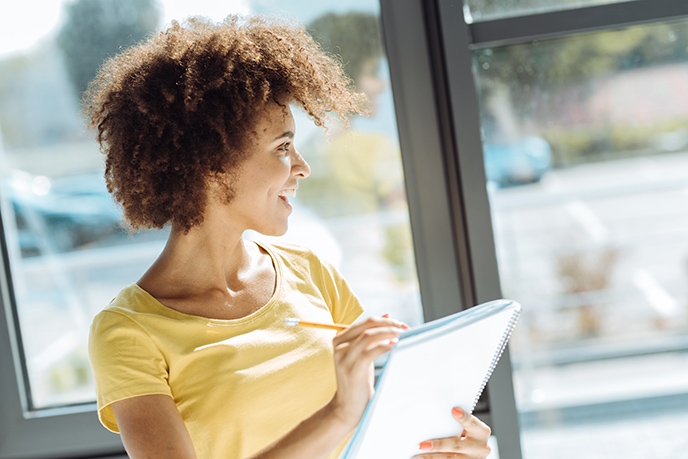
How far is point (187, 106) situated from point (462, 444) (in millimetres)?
676

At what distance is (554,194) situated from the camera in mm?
1828

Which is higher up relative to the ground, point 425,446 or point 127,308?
point 127,308

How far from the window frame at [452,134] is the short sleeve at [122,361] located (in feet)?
2.56

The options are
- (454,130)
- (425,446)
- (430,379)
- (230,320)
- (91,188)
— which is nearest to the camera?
(430,379)

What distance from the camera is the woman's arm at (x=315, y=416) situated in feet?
2.76

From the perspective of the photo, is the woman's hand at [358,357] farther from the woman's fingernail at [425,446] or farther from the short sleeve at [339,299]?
the short sleeve at [339,299]

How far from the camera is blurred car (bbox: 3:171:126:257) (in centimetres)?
164

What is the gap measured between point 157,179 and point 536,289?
120cm

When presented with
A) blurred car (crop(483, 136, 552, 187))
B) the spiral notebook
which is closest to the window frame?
blurred car (crop(483, 136, 552, 187))

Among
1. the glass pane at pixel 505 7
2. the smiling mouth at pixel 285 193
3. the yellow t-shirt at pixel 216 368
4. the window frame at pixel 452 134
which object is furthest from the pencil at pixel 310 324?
the glass pane at pixel 505 7

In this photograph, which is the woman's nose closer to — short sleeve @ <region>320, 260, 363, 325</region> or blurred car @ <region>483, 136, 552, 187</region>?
short sleeve @ <region>320, 260, 363, 325</region>

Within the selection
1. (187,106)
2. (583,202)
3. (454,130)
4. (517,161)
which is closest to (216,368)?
(187,106)

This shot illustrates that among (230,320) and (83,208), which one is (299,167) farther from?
(83,208)

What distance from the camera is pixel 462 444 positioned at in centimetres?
96
